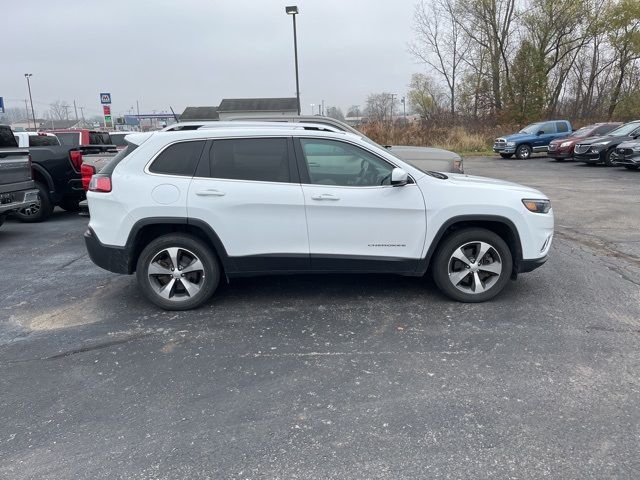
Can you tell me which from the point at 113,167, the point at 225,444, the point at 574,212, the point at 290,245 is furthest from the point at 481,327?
the point at 574,212

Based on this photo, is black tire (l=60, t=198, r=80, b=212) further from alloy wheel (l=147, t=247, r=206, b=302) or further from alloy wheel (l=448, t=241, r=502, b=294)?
alloy wheel (l=448, t=241, r=502, b=294)

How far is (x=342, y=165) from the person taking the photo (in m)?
4.74

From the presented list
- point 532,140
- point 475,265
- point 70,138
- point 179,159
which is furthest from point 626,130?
point 179,159

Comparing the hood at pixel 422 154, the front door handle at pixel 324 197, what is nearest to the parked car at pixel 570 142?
the hood at pixel 422 154

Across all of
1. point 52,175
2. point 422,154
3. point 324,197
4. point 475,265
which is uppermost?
point 422,154

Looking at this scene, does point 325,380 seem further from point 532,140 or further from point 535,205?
point 532,140

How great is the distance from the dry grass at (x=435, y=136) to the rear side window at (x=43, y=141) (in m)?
21.4

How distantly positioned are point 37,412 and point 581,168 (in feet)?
67.7

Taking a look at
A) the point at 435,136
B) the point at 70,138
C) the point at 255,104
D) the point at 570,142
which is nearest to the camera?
the point at 70,138

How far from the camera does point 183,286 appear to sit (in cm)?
484

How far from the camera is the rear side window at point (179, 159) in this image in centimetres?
471

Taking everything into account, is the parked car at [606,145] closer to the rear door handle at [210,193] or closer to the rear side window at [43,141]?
the rear door handle at [210,193]

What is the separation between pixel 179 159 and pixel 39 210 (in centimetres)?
674

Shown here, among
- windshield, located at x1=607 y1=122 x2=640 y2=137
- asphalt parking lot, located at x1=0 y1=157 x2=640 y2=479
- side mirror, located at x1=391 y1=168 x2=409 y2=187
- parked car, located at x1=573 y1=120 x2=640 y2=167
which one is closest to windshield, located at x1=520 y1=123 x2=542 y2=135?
parked car, located at x1=573 y1=120 x2=640 y2=167
